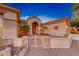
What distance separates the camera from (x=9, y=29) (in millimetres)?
2184

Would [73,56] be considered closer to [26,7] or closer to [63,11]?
[63,11]

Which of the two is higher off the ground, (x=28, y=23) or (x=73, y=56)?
(x=28, y=23)

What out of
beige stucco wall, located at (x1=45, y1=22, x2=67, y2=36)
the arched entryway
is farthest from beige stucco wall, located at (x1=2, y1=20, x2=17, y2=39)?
beige stucco wall, located at (x1=45, y1=22, x2=67, y2=36)

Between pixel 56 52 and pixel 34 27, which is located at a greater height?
pixel 34 27

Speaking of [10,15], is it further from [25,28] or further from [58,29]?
[58,29]

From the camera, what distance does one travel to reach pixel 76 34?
2.17 m

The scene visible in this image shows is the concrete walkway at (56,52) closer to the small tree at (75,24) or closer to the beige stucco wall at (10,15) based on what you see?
the small tree at (75,24)

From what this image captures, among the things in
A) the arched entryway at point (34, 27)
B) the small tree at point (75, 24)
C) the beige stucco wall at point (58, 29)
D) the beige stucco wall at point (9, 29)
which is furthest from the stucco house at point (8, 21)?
the small tree at point (75, 24)

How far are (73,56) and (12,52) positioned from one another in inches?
19.7

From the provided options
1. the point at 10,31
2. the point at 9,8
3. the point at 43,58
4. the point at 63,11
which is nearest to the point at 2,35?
the point at 10,31

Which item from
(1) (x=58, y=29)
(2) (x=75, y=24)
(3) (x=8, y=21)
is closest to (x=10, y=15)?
(3) (x=8, y=21)

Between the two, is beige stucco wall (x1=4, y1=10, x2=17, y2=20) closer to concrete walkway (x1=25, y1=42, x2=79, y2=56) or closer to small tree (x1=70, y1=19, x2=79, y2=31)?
concrete walkway (x1=25, y1=42, x2=79, y2=56)

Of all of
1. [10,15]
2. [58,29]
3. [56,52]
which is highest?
[10,15]

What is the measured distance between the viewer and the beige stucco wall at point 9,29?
2.18 meters
